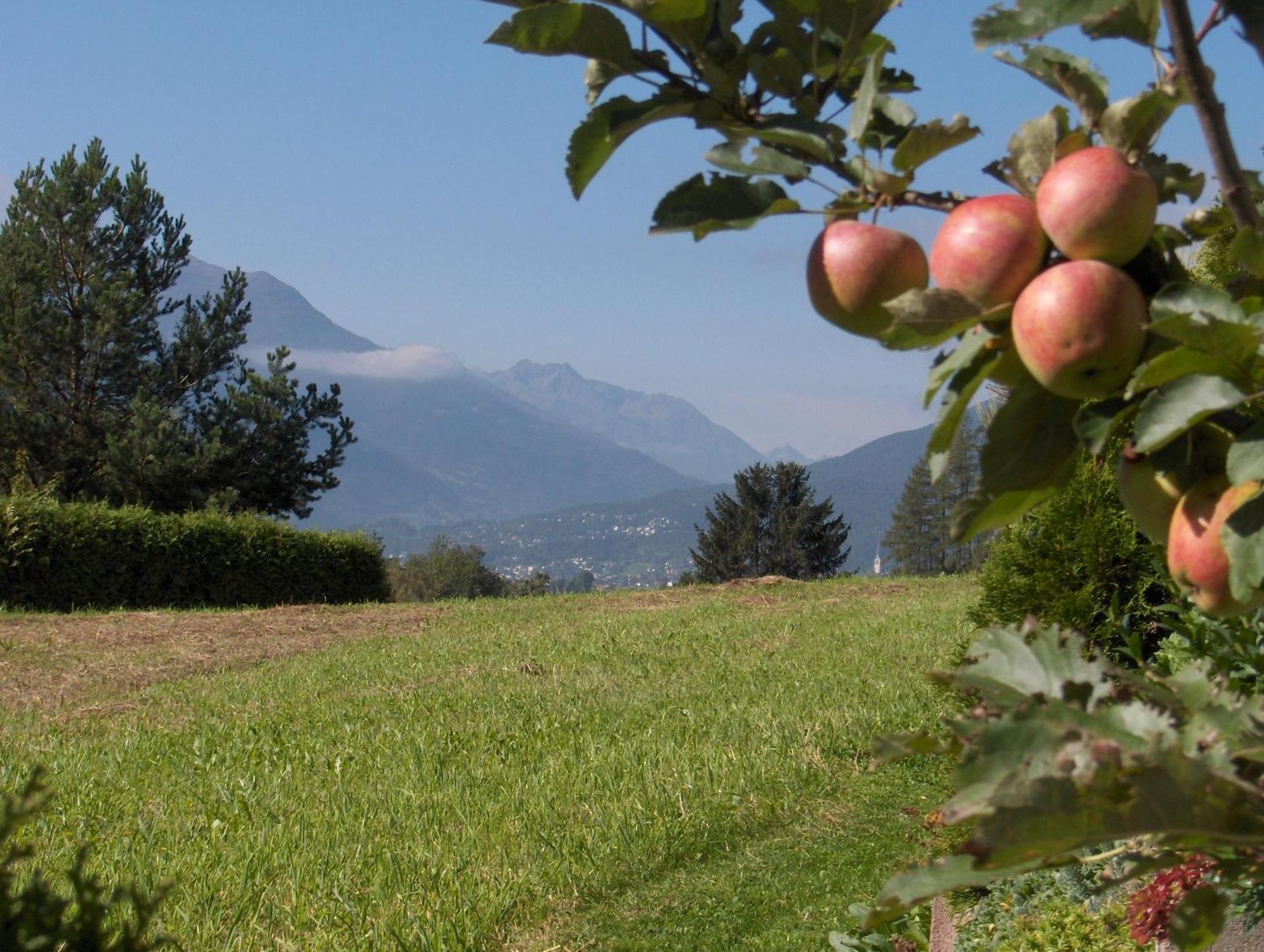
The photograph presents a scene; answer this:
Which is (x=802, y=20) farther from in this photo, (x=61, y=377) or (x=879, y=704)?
(x=61, y=377)

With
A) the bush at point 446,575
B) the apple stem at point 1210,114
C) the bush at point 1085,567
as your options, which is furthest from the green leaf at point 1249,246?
the bush at point 446,575

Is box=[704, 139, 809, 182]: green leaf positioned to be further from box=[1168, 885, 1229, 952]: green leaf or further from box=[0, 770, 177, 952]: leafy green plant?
box=[0, 770, 177, 952]: leafy green plant

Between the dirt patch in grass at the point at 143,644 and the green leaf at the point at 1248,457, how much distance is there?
850cm

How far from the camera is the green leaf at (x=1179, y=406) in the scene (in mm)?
579

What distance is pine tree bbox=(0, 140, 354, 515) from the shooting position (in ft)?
64.1

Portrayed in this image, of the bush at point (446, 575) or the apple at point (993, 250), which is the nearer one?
the apple at point (993, 250)

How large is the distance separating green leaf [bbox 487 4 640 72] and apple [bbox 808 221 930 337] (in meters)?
0.20

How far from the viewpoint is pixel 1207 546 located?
638 millimetres

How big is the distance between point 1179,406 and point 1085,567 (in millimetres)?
4722

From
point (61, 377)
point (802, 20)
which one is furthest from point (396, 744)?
point (61, 377)

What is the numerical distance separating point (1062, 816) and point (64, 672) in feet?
34.1

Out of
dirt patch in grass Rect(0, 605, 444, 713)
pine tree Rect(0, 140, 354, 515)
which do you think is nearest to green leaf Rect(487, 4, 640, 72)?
dirt patch in grass Rect(0, 605, 444, 713)

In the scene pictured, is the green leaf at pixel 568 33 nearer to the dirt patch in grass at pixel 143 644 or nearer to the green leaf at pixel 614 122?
the green leaf at pixel 614 122

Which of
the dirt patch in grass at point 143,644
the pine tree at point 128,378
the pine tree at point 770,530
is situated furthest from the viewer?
the pine tree at point 770,530
